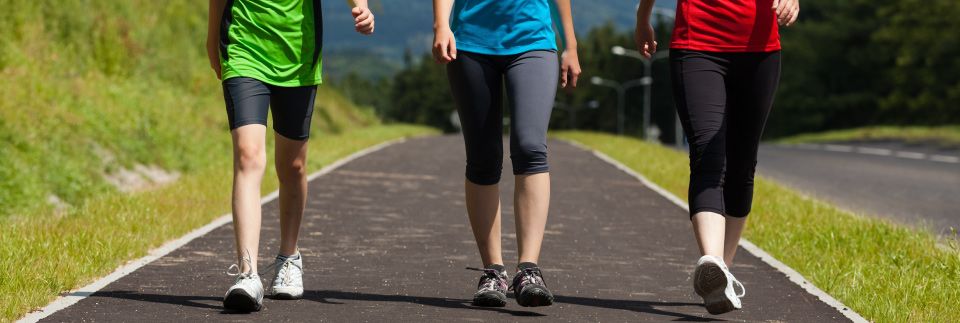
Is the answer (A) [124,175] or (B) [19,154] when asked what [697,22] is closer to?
(B) [19,154]

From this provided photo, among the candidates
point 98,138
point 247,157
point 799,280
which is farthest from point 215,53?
point 98,138

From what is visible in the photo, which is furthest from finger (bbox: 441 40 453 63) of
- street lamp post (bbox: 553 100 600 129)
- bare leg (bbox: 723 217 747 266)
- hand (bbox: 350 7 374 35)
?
street lamp post (bbox: 553 100 600 129)

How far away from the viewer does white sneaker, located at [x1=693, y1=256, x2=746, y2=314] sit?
5914 millimetres

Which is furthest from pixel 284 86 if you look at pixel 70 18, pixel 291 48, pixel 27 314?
pixel 70 18

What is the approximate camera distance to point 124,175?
1598 centimetres

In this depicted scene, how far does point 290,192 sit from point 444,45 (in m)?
1.24

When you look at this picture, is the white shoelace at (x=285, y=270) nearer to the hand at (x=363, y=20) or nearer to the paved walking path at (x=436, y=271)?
the paved walking path at (x=436, y=271)

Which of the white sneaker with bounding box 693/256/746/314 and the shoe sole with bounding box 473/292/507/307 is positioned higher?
the white sneaker with bounding box 693/256/746/314

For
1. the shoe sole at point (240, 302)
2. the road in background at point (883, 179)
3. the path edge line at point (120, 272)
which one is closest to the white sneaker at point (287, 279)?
the shoe sole at point (240, 302)

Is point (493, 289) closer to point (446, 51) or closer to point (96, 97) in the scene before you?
point (446, 51)

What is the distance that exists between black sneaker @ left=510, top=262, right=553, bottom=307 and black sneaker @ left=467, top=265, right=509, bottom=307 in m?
0.11

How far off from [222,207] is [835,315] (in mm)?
6387

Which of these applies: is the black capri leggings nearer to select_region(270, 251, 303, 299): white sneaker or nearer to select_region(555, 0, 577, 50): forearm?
select_region(555, 0, 577, 50): forearm

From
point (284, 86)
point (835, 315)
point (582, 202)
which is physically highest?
point (284, 86)
